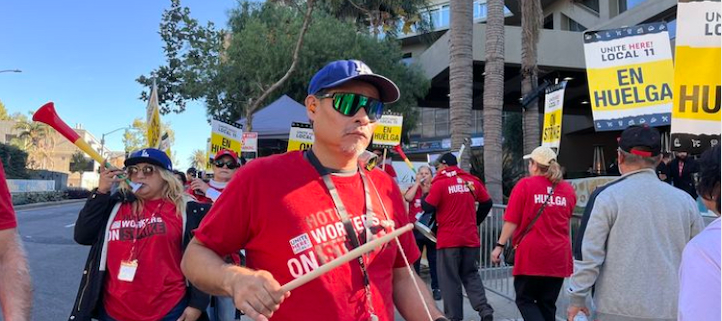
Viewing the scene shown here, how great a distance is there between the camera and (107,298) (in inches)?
134

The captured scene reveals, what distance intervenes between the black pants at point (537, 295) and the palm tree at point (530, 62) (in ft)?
23.9

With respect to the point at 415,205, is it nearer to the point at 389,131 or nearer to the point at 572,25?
the point at 389,131

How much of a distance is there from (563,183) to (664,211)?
81.4 inches

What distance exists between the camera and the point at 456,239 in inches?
242

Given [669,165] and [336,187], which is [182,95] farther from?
[336,187]

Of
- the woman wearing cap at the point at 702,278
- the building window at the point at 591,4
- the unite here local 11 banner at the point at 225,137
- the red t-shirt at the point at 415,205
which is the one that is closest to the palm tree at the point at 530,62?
the red t-shirt at the point at 415,205

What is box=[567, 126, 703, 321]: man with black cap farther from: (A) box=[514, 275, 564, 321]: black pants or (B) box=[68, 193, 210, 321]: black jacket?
(B) box=[68, 193, 210, 321]: black jacket

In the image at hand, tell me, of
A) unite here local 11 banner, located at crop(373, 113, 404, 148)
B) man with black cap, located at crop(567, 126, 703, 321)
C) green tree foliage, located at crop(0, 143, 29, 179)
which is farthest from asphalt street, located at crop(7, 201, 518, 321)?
green tree foliage, located at crop(0, 143, 29, 179)

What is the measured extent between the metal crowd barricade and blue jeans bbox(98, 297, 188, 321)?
511 centimetres

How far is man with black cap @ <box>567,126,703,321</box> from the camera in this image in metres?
3.19

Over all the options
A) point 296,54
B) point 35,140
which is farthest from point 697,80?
point 35,140

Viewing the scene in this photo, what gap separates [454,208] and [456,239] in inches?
14.8

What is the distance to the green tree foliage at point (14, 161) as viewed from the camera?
34219 millimetres


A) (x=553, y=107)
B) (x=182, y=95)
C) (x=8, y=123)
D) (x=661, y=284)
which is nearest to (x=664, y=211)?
(x=661, y=284)
